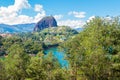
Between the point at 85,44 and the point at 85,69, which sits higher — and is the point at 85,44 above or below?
above

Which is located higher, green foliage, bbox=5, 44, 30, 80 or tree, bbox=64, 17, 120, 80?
tree, bbox=64, 17, 120, 80

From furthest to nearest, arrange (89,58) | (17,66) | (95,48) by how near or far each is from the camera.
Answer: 1. (17,66)
2. (95,48)
3. (89,58)

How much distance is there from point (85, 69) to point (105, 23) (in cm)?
814

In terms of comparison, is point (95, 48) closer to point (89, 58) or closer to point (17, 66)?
point (89, 58)

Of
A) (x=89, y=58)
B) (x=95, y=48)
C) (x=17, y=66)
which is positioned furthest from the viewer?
(x=17, y=66)

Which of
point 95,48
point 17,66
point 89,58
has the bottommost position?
point 17,66

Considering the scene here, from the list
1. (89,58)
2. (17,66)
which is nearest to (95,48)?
Result: (89,58)

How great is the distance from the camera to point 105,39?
39.0 metres

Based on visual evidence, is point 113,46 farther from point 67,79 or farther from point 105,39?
point 67,79

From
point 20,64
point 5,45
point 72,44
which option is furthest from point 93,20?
point 5,45

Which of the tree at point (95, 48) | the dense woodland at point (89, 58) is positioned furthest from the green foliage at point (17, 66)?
the tree at point (95, 48)

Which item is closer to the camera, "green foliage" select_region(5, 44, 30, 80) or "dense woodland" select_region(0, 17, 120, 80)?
"dense woodland" select_region(0, 17, 120, 80)

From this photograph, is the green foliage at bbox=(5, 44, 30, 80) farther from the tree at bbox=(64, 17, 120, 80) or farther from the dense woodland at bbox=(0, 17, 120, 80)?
the tree at bbox=(64, 17, 120, 80)

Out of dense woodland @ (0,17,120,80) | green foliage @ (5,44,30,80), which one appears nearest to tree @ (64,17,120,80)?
dense woodland @ (0,17,120,80)
